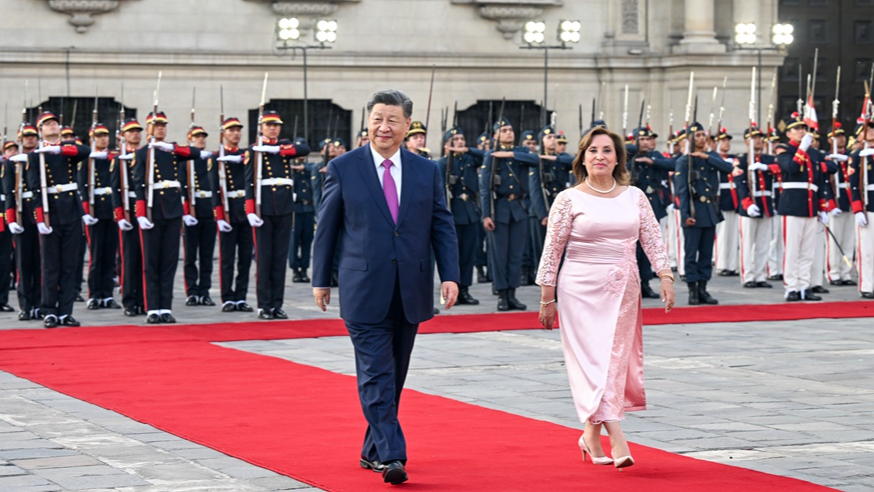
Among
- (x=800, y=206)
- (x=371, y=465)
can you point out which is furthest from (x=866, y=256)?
(x=371, y=465)

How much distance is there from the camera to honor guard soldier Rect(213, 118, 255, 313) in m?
16.3

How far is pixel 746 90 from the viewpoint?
29578 millimetres

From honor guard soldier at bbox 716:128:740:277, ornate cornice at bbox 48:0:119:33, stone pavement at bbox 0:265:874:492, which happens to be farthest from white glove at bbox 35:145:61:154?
ornate cornice at bbox 48:0:119:33

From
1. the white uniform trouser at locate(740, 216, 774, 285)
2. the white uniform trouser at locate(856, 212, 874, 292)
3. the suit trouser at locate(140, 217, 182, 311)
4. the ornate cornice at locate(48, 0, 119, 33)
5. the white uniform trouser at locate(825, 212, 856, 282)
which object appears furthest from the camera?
the ornate cornice at locate(48, 0, 119, 33)

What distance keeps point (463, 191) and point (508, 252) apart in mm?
1566

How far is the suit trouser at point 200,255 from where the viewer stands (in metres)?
17.2

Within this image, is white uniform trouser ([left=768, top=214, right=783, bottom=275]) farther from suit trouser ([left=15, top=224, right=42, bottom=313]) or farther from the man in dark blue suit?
the man in dark blue suit

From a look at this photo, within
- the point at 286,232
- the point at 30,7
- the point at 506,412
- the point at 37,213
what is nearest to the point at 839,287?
the point at 286,232

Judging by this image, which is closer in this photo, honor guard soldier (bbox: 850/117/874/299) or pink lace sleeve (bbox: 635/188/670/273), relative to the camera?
pink lace sleeve (bbox: 635/188/670/273)

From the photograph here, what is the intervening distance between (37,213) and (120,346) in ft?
7.56

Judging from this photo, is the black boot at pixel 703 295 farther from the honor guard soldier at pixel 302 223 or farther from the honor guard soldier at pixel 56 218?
the honor guard soldier at pixel 56 218

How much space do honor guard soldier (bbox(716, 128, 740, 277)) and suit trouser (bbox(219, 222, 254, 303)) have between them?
6.63 meters

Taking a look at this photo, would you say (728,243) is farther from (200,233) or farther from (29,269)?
(29,269)

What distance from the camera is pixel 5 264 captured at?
16.8 metres
